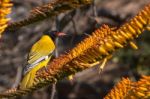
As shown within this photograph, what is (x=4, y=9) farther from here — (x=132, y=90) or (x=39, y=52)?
(x=39, y=52)

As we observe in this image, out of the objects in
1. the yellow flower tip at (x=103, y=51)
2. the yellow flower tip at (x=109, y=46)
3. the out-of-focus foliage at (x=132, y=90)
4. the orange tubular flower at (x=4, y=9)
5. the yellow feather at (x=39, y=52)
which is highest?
the orange tubular flower at (x=4, y=9)

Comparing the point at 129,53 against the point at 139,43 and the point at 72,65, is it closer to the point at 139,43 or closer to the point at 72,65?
the point at 139,43

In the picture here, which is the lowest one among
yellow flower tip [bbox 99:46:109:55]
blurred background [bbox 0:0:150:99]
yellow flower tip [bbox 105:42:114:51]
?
blurred background [bbox 0:0:150:99]

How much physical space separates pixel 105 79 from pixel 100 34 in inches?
359

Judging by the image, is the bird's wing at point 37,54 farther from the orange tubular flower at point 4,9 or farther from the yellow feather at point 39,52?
the orange tubular flower at point 4,9

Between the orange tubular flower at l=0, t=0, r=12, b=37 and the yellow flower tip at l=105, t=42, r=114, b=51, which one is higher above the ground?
the orange tubular flower at l=0, t=0, r=12, b=37

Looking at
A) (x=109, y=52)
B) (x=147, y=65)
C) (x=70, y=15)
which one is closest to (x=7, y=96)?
(x=109, y=52)

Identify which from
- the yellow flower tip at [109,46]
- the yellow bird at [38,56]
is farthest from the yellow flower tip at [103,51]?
the yellow bird at [38,56]

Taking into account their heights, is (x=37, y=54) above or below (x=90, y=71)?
above

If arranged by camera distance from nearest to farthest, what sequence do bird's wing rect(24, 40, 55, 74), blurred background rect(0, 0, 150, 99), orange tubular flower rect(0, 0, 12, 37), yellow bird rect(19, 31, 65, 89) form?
orange tubular flower rect(0, 0, 12, 37), yellow bird rect(19, 31, 65, 89), bird's wing rect(24, 40, 55, 74), blurred background rect(0, 0, 150, 99)

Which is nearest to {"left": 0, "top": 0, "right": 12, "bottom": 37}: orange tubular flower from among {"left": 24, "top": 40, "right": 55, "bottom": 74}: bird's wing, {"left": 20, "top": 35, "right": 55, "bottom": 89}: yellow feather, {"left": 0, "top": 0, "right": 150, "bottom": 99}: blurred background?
{"left": 20, "top": 35, "right": 55, "bottom": 89}: yellow feather

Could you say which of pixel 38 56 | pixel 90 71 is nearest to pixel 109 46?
pixel 38 56

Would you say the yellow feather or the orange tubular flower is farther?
the yellow feather

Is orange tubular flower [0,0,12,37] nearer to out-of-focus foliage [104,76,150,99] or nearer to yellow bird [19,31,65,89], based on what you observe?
out-of-focus foliage [104,76,150,99]
